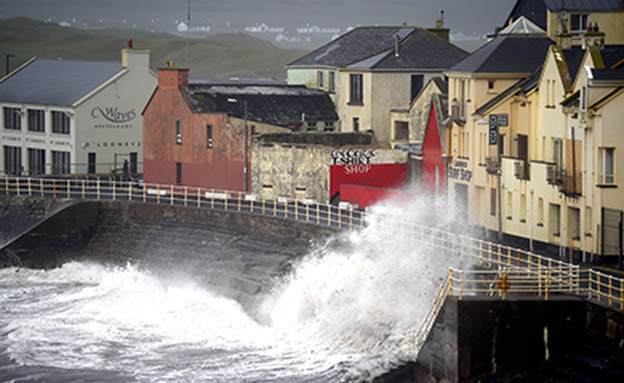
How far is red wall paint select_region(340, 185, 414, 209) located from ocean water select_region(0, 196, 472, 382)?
0.57 metres

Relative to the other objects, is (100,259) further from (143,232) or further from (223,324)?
(223,324)

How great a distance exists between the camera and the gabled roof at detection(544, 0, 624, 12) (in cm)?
6297

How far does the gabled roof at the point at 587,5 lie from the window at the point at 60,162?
3012 cm

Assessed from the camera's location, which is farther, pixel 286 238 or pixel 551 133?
pixel 286 238

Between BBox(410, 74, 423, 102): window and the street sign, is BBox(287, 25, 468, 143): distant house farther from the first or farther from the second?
the street sign

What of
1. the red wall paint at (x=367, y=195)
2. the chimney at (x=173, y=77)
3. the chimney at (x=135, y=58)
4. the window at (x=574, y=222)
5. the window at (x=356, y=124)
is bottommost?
the window at (x=574, y=222)

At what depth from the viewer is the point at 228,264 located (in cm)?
5400

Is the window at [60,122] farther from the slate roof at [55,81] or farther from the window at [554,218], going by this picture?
the window at [554,218]

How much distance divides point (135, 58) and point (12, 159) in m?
10.6

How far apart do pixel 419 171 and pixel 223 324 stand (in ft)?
53.8

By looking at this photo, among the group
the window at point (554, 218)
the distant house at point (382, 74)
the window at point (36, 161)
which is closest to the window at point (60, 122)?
the window at point (36, 161)

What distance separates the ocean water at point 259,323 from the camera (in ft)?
129

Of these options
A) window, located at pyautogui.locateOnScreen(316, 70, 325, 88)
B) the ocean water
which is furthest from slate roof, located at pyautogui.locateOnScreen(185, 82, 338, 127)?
the ocean water

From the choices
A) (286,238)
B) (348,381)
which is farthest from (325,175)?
(348,381)
